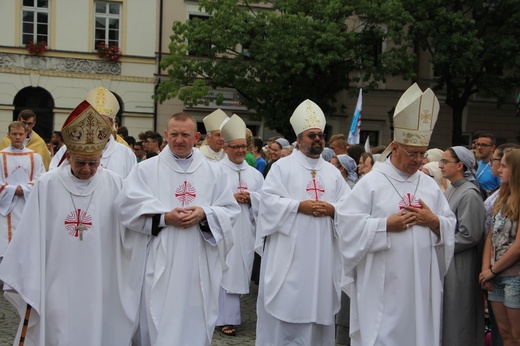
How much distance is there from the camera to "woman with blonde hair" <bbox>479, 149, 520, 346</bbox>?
5.93m

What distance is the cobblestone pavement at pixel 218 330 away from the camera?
8148 millimetres

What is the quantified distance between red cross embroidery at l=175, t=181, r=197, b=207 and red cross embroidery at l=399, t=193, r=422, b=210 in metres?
1.76

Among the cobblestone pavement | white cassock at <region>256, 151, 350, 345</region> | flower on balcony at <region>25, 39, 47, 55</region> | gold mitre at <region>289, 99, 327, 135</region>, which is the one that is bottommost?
the cobblestone pavement

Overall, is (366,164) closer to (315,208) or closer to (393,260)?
(315,208)

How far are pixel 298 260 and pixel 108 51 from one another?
875 inches

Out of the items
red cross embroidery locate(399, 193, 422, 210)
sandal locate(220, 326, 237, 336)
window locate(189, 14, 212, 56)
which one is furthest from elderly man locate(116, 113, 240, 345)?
window locate(189, 14, 212, 56)

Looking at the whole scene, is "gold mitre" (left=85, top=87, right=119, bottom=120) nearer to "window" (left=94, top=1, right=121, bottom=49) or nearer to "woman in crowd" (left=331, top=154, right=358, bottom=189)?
"woman in crowd" (left=331, top=154, right=358, bottom=189)

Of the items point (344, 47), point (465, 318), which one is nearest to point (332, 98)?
point (344, 47)

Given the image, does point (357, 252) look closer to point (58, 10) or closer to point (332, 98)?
point (332, 98)

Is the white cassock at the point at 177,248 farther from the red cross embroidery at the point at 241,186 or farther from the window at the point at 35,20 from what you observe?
the window at the point at 35,20

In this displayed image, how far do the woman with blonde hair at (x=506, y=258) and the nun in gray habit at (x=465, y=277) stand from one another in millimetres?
203

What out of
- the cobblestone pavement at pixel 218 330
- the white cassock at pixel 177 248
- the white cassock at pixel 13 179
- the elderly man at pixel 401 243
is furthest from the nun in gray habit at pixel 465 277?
the white cassock at pixel 13 179

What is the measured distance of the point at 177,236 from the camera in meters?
6.16

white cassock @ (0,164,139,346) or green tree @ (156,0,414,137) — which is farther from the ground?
green tree @ (156,0,414,137)
